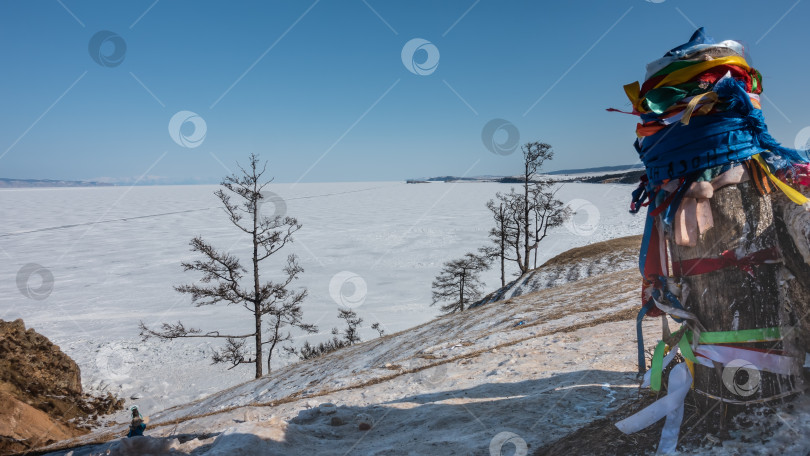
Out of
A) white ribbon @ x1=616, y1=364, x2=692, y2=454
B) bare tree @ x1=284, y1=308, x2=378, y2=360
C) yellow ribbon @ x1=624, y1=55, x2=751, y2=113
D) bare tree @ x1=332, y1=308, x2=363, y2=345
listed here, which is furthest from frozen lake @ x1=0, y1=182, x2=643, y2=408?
yellow ribbon @ x1=624, y1=55, x2=751, y2=113

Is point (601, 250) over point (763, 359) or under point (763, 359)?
over

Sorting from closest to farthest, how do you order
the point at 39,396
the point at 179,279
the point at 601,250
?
the point at 39,396
the point at 601,250
the point at 179,279

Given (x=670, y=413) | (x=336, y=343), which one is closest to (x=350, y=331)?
(x=336, y=343)

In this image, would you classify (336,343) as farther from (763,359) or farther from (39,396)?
(763,359)

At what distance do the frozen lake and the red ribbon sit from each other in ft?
74.1

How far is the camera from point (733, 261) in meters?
2.56

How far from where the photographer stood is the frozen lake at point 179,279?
2434 centimetres

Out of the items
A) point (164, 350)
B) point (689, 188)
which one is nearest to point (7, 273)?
point (164, 350)

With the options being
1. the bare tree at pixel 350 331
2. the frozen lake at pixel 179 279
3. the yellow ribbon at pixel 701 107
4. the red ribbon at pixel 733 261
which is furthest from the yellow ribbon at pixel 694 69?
the frozen lake at pixel 179 279

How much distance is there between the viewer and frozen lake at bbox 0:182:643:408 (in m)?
24.3

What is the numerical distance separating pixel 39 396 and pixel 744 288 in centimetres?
2110

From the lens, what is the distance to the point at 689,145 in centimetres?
268

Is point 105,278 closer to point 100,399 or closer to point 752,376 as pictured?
point 100,399

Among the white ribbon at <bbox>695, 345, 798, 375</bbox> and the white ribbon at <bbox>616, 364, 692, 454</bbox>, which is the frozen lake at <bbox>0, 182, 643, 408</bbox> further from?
the white ribbon at <bbox>695, 345, 798, 375</bbox>
